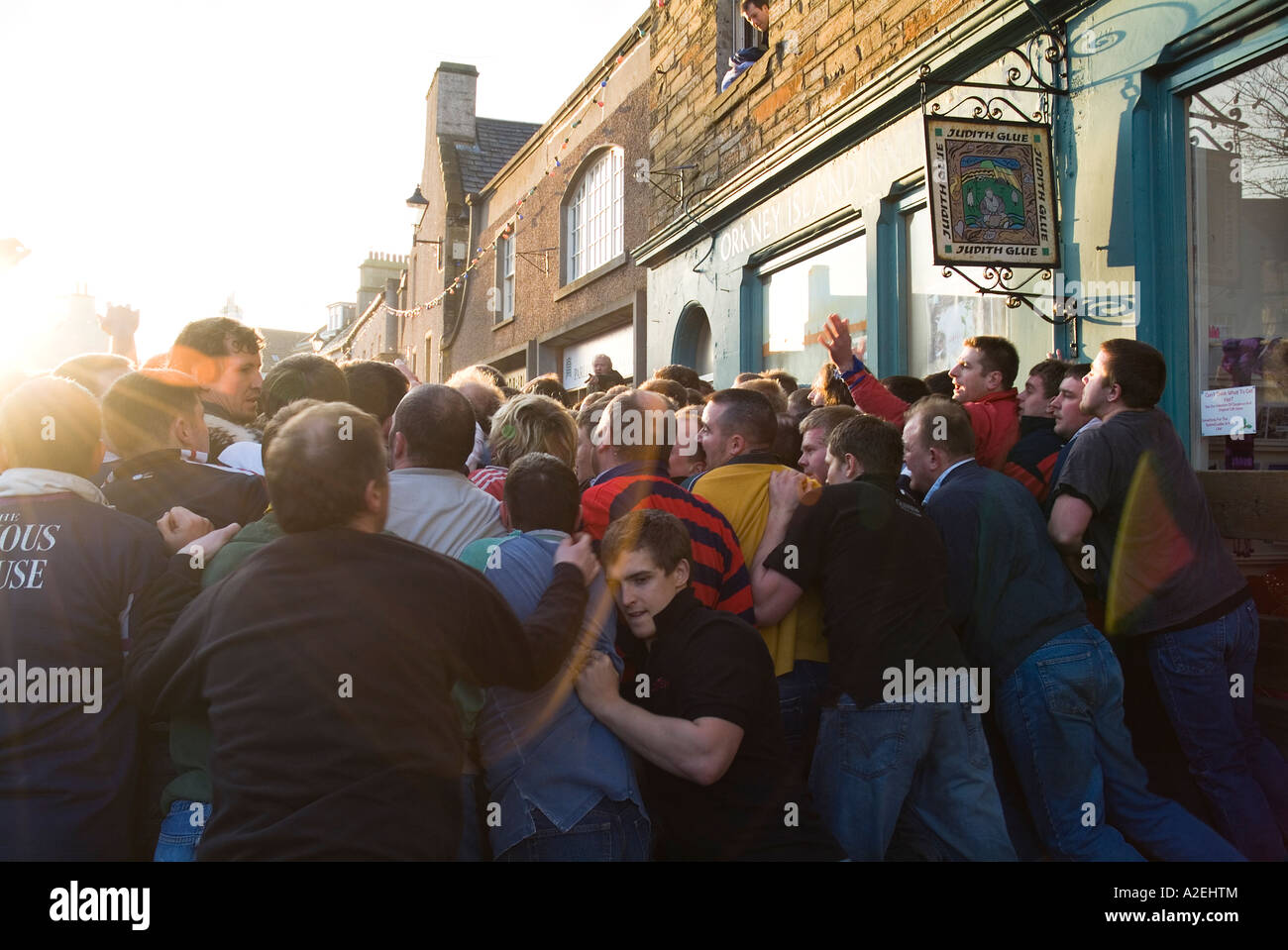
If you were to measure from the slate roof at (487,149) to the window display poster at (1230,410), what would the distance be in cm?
1887

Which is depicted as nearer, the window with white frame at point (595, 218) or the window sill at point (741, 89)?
the window sill at point (741, 89)

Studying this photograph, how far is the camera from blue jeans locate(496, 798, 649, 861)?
252 centimetres

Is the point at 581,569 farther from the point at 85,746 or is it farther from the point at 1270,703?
the point at 1270,703

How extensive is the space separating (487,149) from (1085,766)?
22.2m

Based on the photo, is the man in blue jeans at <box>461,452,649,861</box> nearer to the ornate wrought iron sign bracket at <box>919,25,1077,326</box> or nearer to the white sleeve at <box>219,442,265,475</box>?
the white sleeve at <box>219,442,265,475</box>

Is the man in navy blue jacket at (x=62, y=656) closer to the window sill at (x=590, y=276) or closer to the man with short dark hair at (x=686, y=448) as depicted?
the man with short dark hair at (x=686, y=448)

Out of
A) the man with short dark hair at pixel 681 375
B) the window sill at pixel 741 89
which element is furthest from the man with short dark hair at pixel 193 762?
the window sill at pixel 741 89

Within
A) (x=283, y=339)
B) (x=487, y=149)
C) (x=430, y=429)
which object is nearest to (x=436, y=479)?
(x=430, y=429)

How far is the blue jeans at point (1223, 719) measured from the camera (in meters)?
3.53

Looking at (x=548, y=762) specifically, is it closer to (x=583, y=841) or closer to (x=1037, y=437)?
(x=583, y=841)

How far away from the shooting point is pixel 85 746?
8.29 feet
